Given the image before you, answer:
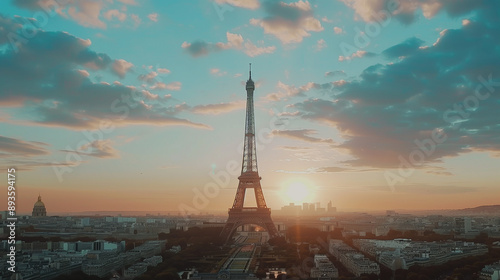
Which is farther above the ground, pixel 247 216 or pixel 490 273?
pixel 247 216

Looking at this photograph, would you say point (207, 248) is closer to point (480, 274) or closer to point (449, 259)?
point (449, 259)

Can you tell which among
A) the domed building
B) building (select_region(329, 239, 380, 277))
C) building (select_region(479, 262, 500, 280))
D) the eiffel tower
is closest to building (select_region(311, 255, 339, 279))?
building (select_region(329, 239, 380, 277))

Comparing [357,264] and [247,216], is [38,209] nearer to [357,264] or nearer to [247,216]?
[247,216]

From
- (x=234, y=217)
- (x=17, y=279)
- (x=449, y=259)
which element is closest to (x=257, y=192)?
(x=234, y=217)

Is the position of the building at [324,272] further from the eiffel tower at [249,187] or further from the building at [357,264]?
the eiffel tower at [249,187]

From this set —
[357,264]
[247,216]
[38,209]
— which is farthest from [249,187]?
[38,209]

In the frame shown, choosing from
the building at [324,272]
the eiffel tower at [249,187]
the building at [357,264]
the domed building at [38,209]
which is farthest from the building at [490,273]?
the domed building at [38,209]

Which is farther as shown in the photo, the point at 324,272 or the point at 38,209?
the point at 38,209

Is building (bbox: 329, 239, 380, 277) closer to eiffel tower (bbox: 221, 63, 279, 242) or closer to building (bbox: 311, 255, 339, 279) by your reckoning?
building (bbox: 311, 255, 339, 279)
